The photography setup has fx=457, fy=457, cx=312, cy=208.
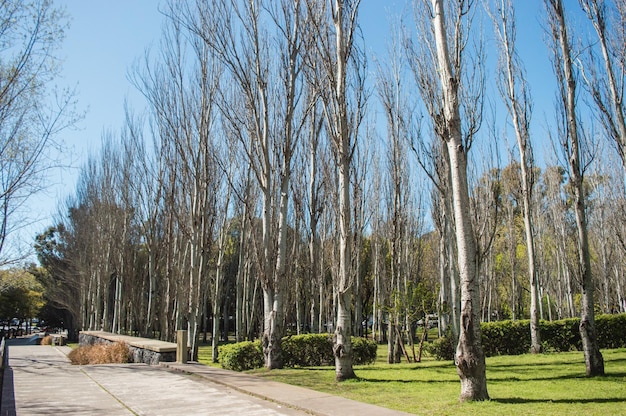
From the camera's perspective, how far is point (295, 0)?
36.2 feet

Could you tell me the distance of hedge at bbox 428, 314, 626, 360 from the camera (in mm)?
14141

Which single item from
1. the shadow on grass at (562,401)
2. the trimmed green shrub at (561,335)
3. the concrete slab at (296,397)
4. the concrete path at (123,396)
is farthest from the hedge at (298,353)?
the shadow on grass at (562,401)

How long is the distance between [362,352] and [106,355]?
23.5 feet

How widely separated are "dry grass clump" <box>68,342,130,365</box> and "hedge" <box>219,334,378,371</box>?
3126 millimetres

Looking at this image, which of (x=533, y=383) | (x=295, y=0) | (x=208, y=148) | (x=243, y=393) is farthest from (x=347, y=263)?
(x=208, y=148)

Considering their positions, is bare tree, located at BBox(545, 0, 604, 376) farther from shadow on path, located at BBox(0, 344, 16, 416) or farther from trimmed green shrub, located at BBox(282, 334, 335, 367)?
shadow on path, located at BBox(0, 344, 16, 416)

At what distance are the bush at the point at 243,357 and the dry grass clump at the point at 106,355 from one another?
3.67 m

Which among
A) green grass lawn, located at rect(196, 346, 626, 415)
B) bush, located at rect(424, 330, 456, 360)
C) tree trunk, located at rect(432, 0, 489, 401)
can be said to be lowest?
bush, located at rect(424, 330, 456, 360)

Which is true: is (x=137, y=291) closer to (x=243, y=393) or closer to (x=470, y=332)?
(x=243, y=393)

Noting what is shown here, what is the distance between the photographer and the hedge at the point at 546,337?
14.1m

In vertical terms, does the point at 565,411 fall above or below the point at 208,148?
below

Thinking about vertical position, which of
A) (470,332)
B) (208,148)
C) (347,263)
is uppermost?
(208,148)

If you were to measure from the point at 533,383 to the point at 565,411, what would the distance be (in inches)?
104

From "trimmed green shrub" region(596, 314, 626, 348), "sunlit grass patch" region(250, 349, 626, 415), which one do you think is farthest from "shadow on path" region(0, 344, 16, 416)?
"trimmed green shrub" region(596, 314, 626, 348)
